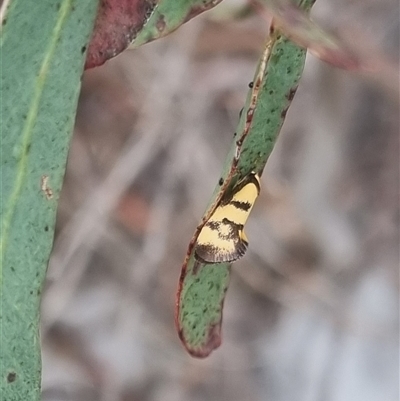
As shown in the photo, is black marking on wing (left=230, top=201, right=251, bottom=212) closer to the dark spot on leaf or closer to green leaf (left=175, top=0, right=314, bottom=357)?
green leaf (left=175, top=0, right=314, bottom=357)

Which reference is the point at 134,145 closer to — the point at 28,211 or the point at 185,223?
the point at 185,223

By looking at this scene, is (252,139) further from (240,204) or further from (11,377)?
(11,377)

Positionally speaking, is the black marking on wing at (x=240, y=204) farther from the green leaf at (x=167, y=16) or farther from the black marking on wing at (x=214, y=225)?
the green leaf at (x=167, y=16)

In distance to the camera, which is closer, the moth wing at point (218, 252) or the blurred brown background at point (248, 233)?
the moth wing at point (218, 252)

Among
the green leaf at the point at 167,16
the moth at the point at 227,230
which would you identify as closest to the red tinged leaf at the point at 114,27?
the green leaf at the point at 167,16

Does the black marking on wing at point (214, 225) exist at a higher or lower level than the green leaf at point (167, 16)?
lower

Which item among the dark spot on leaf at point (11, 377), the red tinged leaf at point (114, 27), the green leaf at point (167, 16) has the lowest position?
the dark spot on leaf at point (11, 377)

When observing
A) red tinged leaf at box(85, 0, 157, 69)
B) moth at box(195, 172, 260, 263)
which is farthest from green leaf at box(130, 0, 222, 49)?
moth at box(195, 172, 260, 263)

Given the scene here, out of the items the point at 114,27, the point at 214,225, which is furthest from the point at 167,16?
the point at 214,225
